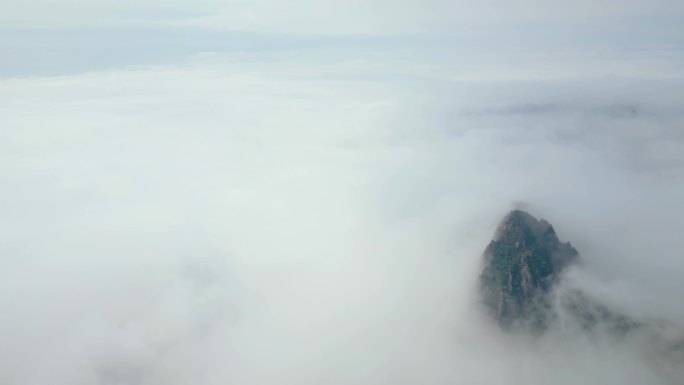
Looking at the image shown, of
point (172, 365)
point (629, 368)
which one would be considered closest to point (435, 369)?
point (629, 368)

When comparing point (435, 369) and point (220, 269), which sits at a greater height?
point (220, 269)

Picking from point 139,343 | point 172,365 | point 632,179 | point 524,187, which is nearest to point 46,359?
point 139,343

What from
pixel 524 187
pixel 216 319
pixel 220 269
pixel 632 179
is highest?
pixel 632 179

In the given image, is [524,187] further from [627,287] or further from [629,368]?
[629,368]

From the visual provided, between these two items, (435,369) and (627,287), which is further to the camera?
(627,287)

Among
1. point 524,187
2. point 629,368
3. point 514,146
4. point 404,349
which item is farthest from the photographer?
point 514,146

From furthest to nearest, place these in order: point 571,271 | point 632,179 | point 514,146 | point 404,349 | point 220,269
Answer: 1. point 514,146
2. point 632,179
3. point 220,269
4. point 571,271
5. point 404,349

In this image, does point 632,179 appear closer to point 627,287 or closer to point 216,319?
point 627,287
